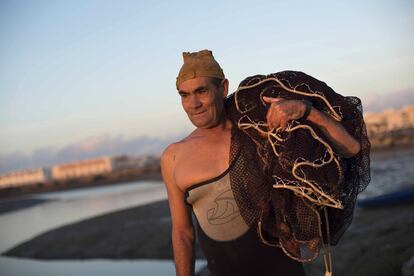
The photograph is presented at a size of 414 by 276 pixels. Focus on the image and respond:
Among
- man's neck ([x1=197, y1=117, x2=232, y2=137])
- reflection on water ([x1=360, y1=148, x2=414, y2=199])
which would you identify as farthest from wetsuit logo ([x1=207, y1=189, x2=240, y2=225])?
reflection on water ([x1=360, y1=148, x2=414, y2=199])

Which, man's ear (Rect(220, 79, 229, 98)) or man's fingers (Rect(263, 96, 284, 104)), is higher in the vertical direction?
man's ear (Rect(220, 79, 229, 98))

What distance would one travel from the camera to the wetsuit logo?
101 inches

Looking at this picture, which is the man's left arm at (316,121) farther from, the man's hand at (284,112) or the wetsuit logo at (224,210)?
the wetsuit logo at (224,210)

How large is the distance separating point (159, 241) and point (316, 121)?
1078 centimetres

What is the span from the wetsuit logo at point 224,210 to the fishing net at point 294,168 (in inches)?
1.5

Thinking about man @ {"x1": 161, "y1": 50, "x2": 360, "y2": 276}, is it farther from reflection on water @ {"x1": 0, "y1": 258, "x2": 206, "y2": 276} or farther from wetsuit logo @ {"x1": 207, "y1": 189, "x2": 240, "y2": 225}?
reflection on water @ {"x1": 0, "y1": 258, "x2": 206, "y2": 276}

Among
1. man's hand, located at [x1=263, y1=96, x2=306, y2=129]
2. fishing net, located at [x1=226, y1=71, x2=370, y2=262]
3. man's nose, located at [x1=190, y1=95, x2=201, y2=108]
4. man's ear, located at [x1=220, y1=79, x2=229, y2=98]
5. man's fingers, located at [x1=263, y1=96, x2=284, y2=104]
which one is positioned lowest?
fishing net, located at [x1=226, y1=71, x2=370, y2=262]

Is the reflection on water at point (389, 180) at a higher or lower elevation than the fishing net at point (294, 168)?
lower

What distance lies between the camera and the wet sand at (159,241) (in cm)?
704

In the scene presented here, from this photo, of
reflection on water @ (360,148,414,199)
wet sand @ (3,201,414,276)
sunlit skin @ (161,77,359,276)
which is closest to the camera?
sunlit skin @ (161,77,359,276)

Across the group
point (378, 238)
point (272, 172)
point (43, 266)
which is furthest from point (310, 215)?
point (43, 266)

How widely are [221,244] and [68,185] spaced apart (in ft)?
211

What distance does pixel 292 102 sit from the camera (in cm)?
235

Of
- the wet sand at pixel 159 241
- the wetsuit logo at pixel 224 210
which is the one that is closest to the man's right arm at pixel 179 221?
the wetsuit logo at pixel 224 210
